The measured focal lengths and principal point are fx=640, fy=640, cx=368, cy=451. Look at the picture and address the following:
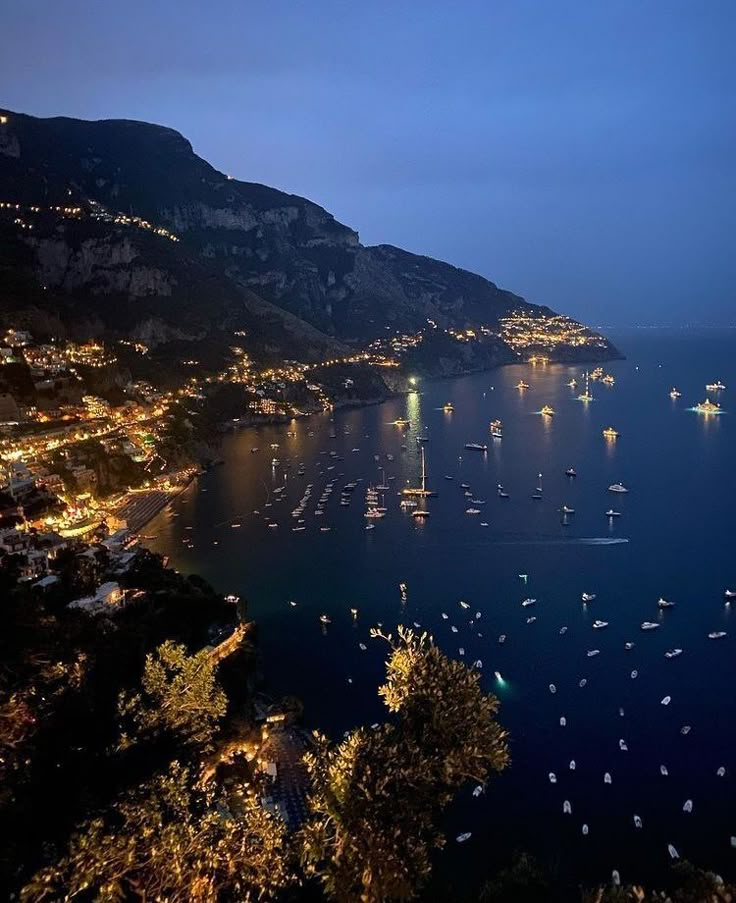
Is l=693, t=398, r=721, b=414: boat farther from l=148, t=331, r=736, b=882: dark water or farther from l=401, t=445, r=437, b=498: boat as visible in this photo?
l=401, t=445, r=437, b=498: boat

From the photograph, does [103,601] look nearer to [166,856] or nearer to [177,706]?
[177,706]

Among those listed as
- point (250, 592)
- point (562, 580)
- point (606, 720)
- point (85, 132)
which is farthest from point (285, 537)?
point (85, 132)

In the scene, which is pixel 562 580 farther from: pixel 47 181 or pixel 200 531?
pixel 47 181

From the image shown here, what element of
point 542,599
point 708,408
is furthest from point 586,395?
point 542,599

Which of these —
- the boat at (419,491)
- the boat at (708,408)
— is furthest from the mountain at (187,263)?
the boat at (708,408)

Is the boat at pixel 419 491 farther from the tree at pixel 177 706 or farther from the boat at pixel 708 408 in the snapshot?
the boat at pixel 708 408

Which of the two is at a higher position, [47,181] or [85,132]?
[85,132]

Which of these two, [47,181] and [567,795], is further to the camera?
[47,181]
